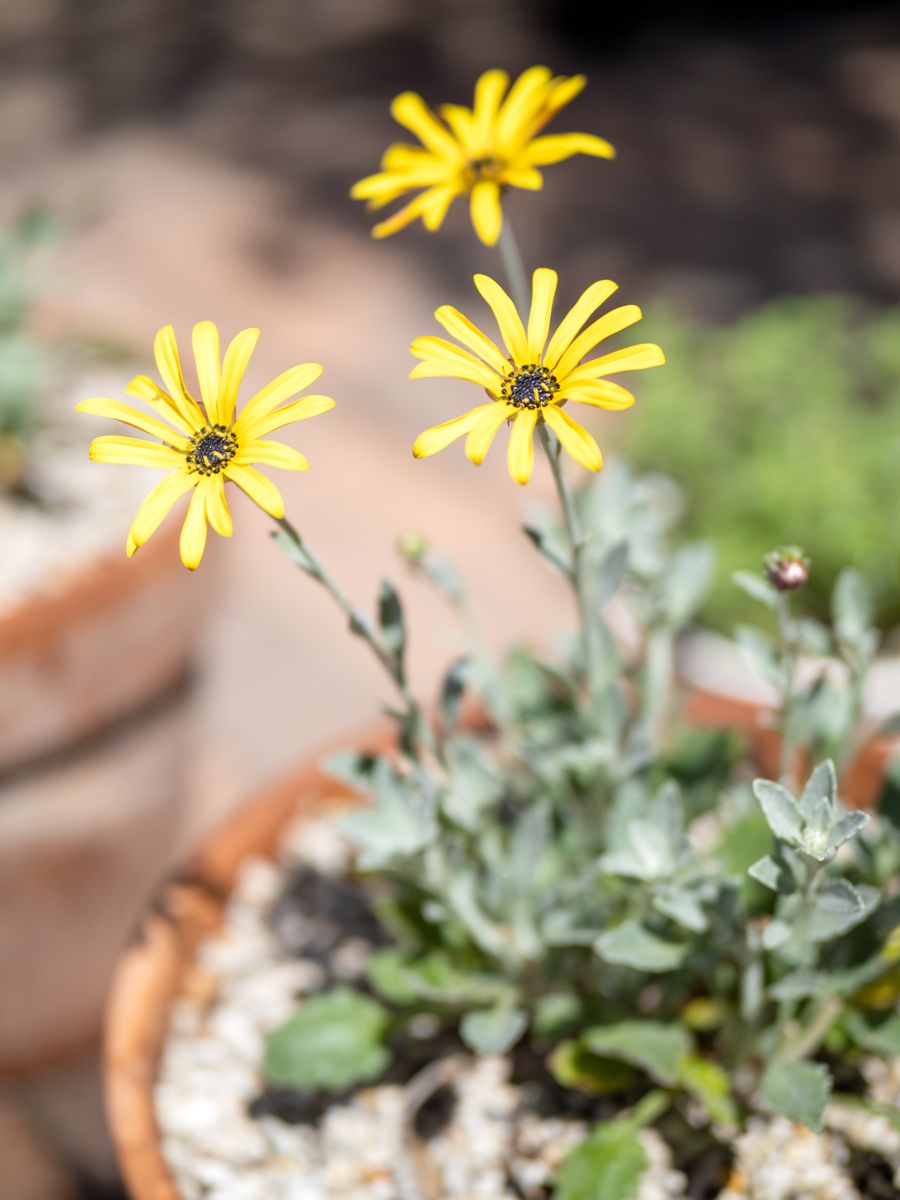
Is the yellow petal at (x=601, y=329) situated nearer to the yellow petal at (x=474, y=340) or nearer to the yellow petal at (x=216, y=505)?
the yellow petal at (x=474, y=340)

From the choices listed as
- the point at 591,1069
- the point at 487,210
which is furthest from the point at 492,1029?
the point at 487,210

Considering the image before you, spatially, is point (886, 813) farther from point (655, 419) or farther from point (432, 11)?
point (432, 11)

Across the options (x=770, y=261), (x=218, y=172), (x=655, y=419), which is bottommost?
(x=655, y=419)

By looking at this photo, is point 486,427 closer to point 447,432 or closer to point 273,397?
point 447,432

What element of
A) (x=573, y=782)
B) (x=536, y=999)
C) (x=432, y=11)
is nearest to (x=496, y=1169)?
(x=536, y=999)

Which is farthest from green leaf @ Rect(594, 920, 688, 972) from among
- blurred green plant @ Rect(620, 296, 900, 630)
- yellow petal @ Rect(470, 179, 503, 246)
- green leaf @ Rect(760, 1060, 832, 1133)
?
blurred green plant @ Rect(620, 296, 900, 630)

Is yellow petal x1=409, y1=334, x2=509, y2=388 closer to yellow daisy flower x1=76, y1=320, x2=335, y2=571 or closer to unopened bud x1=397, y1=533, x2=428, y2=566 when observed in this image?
yellow daisy flower x1=76, y1=320, x2=335, y2=571

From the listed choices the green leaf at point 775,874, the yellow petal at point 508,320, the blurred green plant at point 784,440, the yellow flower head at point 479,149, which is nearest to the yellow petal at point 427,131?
the yellow flower head at point 479,149
